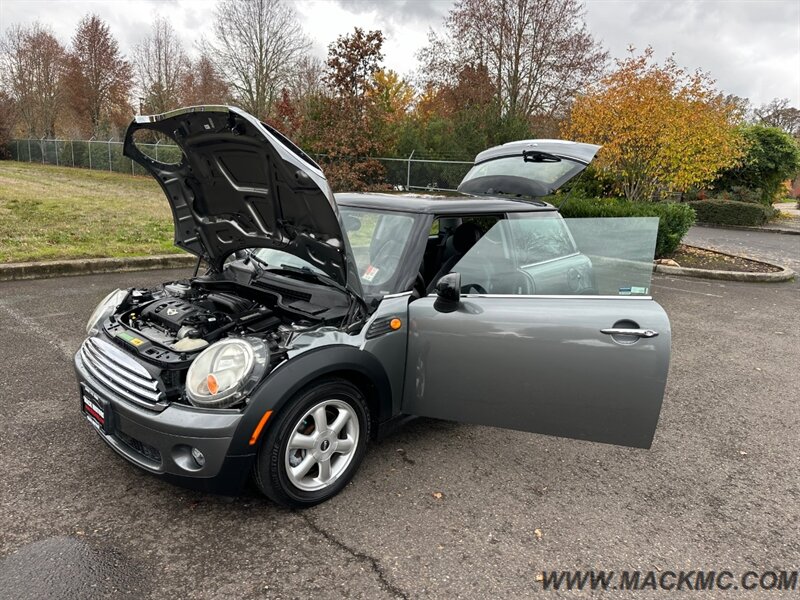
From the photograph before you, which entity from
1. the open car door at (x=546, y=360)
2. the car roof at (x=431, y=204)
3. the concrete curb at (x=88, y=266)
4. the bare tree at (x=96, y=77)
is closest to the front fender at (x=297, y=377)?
the open car door at (x=546, y=360)

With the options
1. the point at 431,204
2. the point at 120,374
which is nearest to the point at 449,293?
the point at 431,204

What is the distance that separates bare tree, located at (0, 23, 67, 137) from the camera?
38.5m

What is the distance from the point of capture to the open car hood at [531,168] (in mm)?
4316

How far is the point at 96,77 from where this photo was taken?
3644 cm

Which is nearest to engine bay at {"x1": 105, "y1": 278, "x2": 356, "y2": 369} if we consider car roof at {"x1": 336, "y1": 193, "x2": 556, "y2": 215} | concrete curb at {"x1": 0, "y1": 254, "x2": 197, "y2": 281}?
car roof at {"x1": 336, "y1": 193, "x2": 556, "y2": 215}

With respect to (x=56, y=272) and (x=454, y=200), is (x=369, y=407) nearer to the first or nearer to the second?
(x=454, y=200)

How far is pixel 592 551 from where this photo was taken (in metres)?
2.48

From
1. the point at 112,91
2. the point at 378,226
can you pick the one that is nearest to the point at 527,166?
the point at 378,226

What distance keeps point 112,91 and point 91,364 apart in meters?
41.4

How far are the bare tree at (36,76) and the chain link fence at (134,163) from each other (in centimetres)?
298

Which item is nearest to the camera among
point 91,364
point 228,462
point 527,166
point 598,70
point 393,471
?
point 228,462

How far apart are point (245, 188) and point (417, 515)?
196 cm

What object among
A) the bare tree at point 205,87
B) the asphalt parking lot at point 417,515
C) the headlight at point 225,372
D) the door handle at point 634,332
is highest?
the bare tree at point 205,87

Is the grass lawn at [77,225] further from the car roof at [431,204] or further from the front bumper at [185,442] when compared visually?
the front bumper at [185,442]
